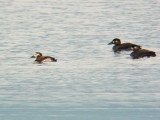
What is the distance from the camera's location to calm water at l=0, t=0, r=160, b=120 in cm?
1412

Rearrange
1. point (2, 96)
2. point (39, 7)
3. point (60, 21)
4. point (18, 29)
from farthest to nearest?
1. point (39, 7)
2. point (60, 21)
3. point (18, 29)
4. point (2, 96)

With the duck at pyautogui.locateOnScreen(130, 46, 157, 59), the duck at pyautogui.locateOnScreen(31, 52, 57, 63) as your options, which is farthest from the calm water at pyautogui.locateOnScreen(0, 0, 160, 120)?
the duck at pyautogui.locateOnScreen(130, 46, 157, 59)

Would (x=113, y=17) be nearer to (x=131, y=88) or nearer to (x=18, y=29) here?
(x=18, y=29)

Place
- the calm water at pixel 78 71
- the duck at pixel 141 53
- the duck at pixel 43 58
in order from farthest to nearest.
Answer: the duck at pixel 141 53
the duck at pixel 43 58
the calm water at pixel 78 71

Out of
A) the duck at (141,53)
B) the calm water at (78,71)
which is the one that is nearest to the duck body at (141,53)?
the duck at (141,53)

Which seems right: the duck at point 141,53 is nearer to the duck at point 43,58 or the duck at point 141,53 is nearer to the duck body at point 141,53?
the duck body at point 141,53

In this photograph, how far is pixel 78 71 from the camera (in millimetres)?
19672

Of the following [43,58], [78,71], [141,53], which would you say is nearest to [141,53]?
[141,53]

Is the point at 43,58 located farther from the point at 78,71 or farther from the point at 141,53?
the point at 141,53

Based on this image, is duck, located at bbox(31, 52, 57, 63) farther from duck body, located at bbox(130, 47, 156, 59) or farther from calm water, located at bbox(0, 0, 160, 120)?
duck body, located at bbox(130, 47, 156, 59)

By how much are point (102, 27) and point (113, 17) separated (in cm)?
624

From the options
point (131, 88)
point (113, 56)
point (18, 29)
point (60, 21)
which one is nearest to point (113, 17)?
point (60, 21)

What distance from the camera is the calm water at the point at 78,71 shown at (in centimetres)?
1412

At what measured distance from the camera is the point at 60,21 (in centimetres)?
3847
